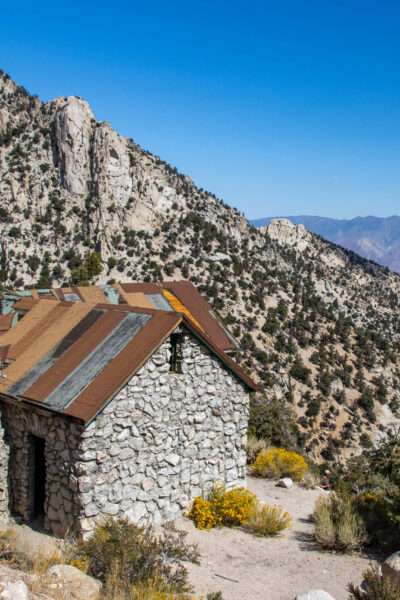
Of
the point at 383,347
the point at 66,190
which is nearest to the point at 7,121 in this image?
the point at 66,190

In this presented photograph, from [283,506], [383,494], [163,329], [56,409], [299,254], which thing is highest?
[299,254]

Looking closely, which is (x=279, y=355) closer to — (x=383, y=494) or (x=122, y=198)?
(x=122, y=198)

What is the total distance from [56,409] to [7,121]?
6514 cm

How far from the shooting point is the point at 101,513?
8852 mm

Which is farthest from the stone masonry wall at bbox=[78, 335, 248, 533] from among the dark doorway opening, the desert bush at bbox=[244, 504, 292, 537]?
the dark doorway opening

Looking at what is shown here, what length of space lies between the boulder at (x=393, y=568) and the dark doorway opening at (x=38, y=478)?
6.30 metres

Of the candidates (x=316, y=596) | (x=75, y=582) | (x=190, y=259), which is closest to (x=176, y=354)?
(x=75, y=582)

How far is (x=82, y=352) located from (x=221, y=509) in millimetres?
3888

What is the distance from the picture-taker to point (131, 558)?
7145 millimetres

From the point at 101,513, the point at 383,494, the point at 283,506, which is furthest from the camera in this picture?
the point at 283,506

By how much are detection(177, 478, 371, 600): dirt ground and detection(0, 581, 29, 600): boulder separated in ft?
10.0

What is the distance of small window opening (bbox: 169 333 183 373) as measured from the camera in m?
10.1

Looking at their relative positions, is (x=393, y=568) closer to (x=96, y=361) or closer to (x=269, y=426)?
(x=96, y=361)

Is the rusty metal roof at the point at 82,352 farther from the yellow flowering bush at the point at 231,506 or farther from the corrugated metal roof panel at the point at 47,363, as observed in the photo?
the yellow flowering bush at the point at 231,506
